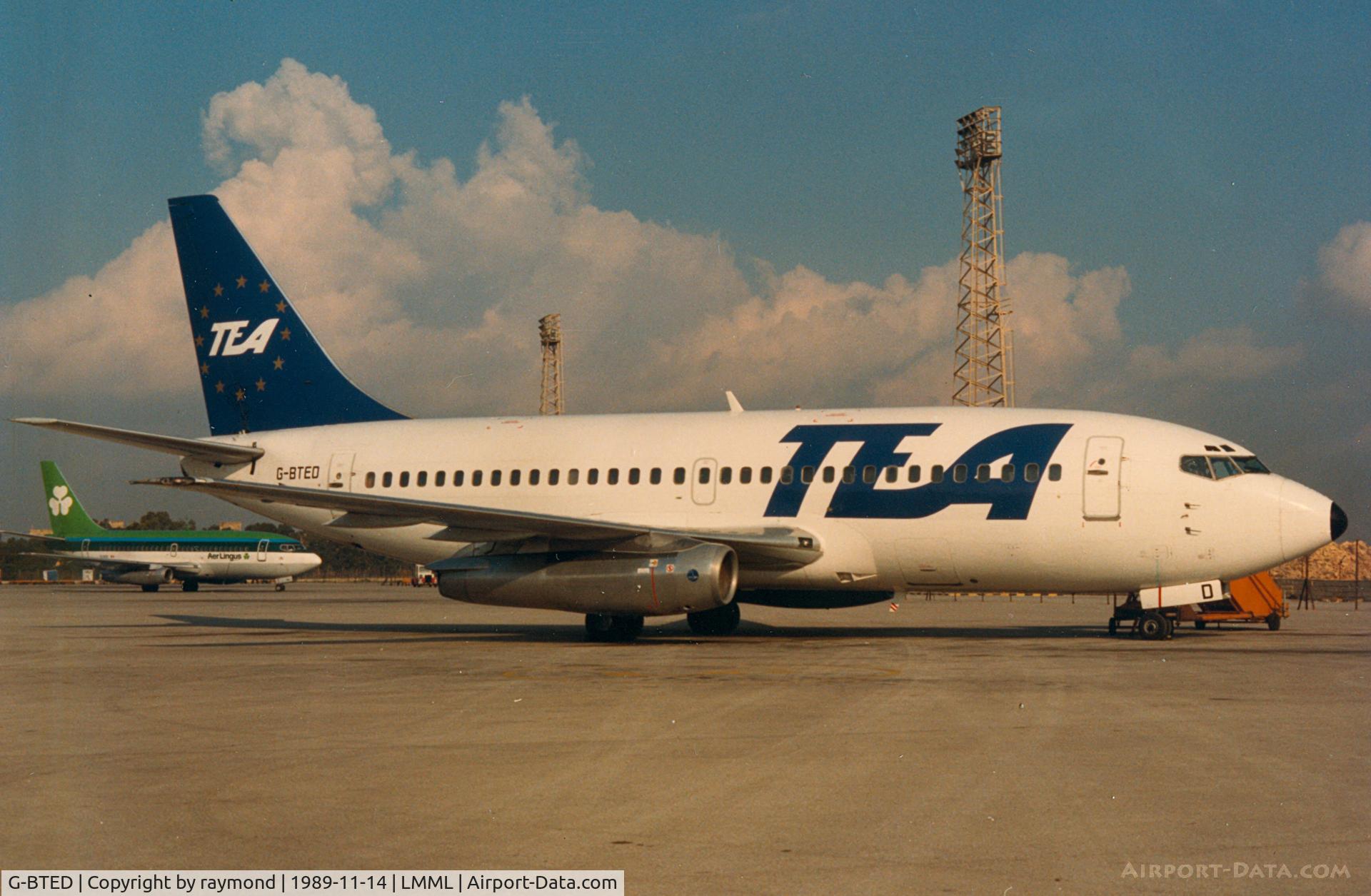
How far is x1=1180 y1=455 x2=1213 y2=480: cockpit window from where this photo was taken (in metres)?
19.6

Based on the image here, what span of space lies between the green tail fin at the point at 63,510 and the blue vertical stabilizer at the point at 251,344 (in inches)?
1928

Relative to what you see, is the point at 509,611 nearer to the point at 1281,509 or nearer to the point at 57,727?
the point at 1281,509

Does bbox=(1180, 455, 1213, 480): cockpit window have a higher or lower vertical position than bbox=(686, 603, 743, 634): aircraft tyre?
higher

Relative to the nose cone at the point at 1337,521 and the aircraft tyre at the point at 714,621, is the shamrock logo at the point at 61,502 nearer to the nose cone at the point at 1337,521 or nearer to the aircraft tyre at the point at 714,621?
the aircraft tyre at the point at 714,621

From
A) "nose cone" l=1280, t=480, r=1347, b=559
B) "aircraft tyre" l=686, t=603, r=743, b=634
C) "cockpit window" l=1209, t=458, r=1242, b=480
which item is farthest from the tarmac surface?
"aircraft tyre" l=686, t=603, r=743, b=634

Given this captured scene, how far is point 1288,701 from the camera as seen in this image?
41.0 feet

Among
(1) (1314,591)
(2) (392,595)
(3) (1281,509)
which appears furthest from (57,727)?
(1) (1314,591)

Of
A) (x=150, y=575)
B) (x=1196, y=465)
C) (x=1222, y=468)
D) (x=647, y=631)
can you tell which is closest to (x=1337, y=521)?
(x=1222, y=468)

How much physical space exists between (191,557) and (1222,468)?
5772cm

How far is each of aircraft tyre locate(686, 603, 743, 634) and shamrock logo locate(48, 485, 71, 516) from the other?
58312 millimetres

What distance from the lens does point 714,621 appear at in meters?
23.5

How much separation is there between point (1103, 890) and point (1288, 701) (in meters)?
8.01

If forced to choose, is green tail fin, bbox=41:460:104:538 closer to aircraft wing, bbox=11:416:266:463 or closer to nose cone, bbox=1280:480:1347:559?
aircraft wing, bbox=11:416:266:463

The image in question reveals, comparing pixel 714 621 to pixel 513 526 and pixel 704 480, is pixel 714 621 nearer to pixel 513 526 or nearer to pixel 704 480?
pixel 704 480
